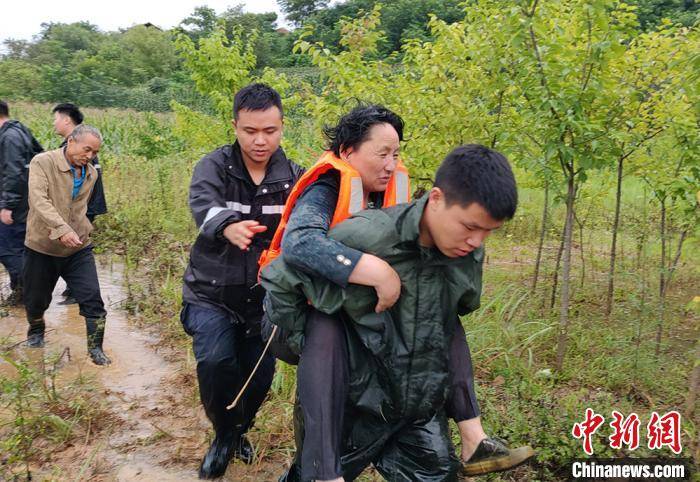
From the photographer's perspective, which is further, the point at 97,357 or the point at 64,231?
the point at 97,357

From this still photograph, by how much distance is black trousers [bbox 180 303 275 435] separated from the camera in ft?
9.27

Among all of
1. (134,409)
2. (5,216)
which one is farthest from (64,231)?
(5,216)

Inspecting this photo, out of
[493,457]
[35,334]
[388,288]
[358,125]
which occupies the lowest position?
[35,334]

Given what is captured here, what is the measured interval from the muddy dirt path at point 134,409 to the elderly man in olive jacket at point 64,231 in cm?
29

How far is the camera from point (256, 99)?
280 cm

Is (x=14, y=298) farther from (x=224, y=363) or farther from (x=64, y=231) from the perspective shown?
(x=224, y=363)

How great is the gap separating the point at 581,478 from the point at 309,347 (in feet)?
6.64

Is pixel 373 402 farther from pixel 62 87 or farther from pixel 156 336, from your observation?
pixel 62 87

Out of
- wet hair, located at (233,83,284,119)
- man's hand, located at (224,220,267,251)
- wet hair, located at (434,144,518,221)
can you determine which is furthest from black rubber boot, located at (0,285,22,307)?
wet hair, located at (434,144,518,221)

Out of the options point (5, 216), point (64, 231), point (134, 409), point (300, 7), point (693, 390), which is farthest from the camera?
point (300, 7)

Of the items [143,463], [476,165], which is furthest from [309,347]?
[143,463]

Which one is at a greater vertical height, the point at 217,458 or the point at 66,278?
the point at 66,278

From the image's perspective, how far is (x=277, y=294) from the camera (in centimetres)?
195

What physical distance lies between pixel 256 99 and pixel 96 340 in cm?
292
